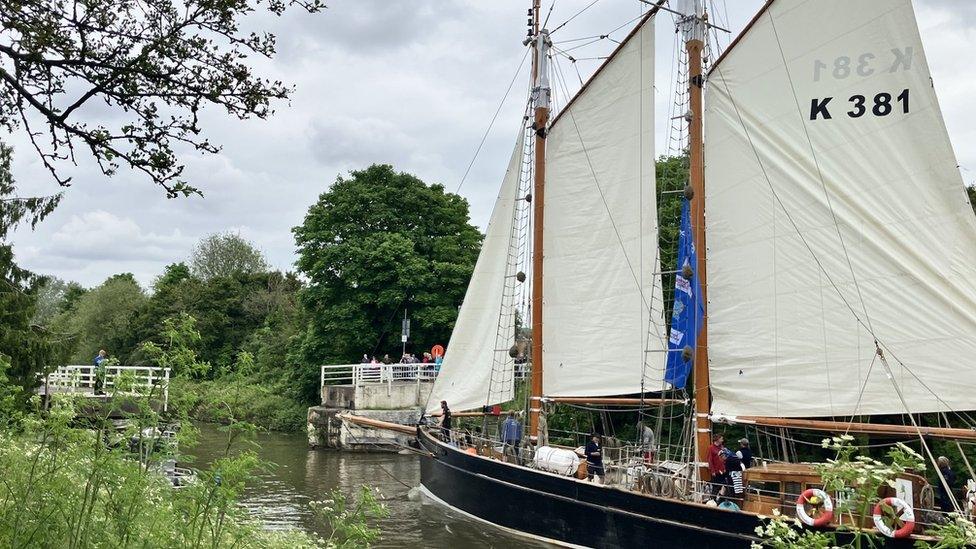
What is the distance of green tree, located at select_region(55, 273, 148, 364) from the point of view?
2542 inches

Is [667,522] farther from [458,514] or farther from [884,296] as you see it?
[458,514]

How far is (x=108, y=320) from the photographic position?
6644 centimetres

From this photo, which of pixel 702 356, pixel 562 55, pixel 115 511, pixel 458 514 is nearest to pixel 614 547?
pixel 702 356

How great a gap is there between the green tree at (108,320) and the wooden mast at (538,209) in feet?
166

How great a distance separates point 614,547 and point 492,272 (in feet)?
29.7

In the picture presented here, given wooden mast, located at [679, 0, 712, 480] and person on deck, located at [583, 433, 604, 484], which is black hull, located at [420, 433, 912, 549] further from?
wooden mast, located at [679, 0, 712, 480]

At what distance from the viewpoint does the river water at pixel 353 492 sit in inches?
701

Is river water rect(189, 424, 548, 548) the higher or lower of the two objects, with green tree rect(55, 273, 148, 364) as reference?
lower

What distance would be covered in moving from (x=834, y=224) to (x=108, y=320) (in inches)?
2529

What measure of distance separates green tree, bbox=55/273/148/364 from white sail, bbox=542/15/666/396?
51.9m

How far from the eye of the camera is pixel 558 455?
17156mm

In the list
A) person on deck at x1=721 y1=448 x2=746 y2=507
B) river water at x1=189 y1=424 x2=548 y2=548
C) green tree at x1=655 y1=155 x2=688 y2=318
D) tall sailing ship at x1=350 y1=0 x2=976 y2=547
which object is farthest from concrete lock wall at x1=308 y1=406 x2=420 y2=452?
person on deck at x1=721 y1=448 x2=746 y2=507

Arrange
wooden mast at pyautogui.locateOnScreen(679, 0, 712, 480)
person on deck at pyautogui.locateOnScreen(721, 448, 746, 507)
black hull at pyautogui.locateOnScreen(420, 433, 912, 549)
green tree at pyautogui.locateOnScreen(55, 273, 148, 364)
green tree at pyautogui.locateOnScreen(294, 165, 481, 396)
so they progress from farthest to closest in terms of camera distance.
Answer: green tree at pyautogui.locateOnScreen(55, 273, 148, 364) < green tree at pyautogui.locateOnScreen(294, 165, 481, 396) < wooden mast at pyautogui.locateOnScreen(679, 0, 712, 480) < person on deck at pyautogui.locateOnScreen(721, 448, 746, 507) < black hull at pyautogui.locateOnScreen(420, 433, 912, 549)

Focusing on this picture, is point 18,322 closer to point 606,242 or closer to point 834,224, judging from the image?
point 606,242
